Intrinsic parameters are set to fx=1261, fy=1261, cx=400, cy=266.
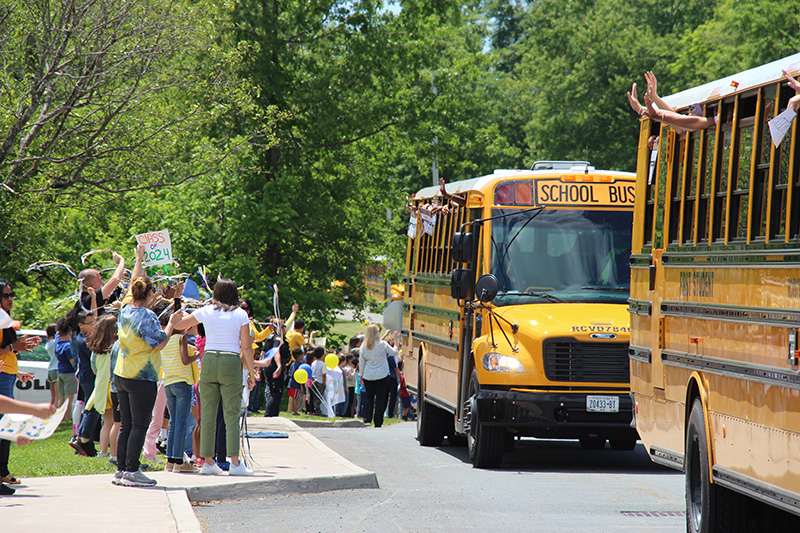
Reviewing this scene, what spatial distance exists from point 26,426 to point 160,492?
4.50 m

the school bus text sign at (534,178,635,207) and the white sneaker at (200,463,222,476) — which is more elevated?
the school bus text sign at (534,178,635,207)

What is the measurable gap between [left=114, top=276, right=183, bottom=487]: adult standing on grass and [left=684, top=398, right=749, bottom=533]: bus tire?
439cm

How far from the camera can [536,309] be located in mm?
13789

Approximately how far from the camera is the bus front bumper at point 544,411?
512 inches

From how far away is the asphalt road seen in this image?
957cm

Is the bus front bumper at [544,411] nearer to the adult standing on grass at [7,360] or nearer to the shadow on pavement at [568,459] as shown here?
the shadow on pavement at [568,459]

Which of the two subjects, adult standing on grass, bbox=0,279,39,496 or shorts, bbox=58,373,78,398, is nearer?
adult standing on grass, bbox=0,279,39,496

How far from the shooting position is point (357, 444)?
16.9 metres

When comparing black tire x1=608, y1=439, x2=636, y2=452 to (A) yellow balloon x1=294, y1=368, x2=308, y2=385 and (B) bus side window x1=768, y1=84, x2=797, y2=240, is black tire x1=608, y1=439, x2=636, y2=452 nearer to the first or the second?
(A) yellow balloon x1=294, y1=368, x2=308, y2=385

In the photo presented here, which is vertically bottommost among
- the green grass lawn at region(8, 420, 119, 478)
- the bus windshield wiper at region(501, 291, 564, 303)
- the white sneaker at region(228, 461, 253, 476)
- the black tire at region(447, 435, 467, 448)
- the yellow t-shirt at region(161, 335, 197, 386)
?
the black tire at region(447, 435, 467, 448)

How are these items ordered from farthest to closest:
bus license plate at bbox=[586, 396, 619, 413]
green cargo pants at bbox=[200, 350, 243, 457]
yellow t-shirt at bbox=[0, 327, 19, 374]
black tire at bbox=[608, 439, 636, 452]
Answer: black tire at bbox=[608, 439, 636, 452]
bus license plate at bbox=[586, 396, 619, 413]
green cargo pants at bbox=[200, 350, 243, 457]
yellow t-shirt at bbox=[0, 327, 19, 374]

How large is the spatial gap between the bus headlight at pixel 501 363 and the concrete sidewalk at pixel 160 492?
1832mm

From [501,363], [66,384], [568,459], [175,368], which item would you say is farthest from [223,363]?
[568,459]

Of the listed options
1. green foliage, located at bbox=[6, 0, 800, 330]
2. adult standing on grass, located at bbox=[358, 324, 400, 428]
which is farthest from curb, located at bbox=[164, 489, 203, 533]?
green foliage, located at bbox=[6, 0, 800, 330]
